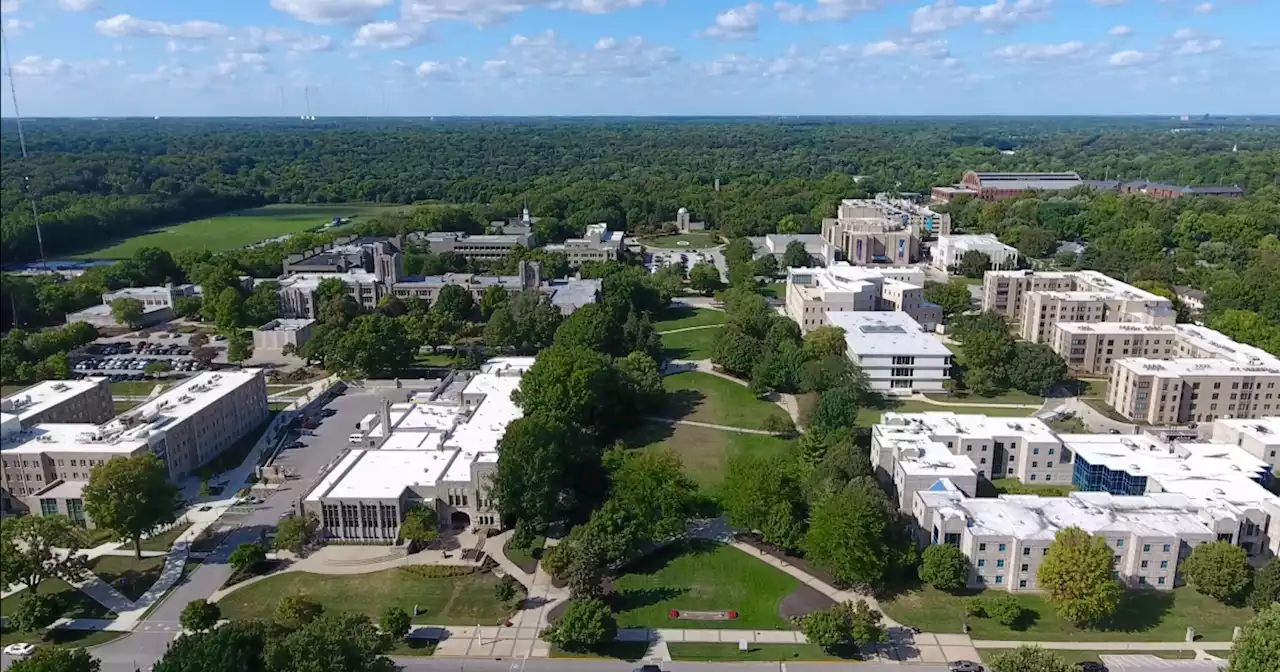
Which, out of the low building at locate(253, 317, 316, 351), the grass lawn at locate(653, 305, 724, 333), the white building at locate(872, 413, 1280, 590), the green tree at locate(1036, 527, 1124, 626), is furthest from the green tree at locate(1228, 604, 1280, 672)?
the low building at locate(253, 317, 316, 351)

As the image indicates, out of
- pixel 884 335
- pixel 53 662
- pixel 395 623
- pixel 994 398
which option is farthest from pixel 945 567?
pixel 884 335

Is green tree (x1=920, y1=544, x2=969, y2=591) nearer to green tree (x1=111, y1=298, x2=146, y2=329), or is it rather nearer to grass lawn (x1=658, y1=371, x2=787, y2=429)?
grass lawn (x1=658, y1=371, x2=787, y2=429)

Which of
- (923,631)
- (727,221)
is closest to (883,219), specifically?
(727,221)

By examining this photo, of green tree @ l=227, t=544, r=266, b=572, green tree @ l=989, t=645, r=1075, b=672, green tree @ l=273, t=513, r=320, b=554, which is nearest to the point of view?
green tree @ l=989, t=645, r=1075, b=672

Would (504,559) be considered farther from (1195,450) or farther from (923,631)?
(1195,450)

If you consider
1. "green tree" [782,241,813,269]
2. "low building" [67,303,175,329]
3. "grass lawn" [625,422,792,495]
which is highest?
"green tree" [782,241,813,269]

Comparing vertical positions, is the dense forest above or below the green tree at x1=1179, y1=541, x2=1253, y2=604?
above

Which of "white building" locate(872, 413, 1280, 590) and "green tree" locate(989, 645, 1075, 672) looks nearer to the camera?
"green tree" locate(989, 645, 1075, 672)
